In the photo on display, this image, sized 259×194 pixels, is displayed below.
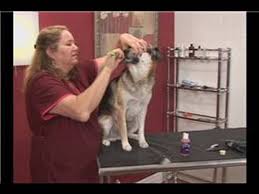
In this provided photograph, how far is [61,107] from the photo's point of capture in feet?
4.19

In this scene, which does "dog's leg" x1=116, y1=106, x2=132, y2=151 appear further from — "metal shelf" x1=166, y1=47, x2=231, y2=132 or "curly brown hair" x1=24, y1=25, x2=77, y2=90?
"metal shelf" x1=166, y1=47, x2=231, y2=132

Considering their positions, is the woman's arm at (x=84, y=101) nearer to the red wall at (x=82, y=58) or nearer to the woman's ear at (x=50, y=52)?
the woman's ear at (x=50, y=52)

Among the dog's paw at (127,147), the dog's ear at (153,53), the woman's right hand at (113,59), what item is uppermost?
the dog's ear at (153,53)

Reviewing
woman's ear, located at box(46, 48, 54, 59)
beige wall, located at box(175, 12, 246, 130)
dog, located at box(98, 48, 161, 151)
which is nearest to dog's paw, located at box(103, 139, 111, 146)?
dog, located at box(98, 48, 161, 151)

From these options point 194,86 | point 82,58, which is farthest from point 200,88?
point 82,58

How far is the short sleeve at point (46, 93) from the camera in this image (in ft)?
4.20

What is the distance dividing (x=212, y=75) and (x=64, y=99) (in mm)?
1584

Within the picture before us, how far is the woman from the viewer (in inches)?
50.2

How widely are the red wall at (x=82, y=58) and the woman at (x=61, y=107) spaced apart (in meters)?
0.29

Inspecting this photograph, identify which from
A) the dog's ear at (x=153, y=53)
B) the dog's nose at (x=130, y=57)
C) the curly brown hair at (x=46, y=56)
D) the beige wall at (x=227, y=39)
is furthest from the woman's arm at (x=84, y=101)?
the beige wall at (x=227, y=39)

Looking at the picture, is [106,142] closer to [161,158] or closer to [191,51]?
[161,158]
